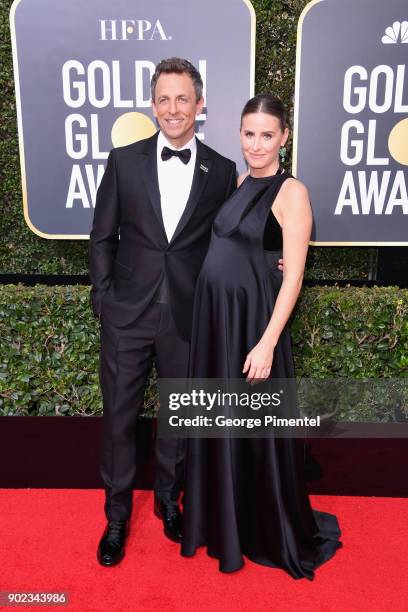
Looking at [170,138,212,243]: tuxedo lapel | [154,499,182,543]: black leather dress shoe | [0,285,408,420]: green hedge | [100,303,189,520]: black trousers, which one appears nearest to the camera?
[170,138,212,243]: tuxedo lapel

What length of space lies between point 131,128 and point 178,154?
1.15 meters

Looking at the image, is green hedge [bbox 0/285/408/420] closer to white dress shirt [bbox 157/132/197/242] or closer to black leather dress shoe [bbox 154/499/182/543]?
black leather dress shoe [bbox 154/499/182/543]

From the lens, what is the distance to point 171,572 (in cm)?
259

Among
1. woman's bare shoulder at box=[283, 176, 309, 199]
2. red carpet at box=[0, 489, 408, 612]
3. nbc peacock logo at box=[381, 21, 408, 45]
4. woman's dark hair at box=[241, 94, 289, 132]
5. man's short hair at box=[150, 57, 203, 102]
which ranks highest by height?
nbc peacock logo at box=[381, 21, 408, 45]

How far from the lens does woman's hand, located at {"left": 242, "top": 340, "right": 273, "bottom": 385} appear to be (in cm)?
228

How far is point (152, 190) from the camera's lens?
2482mm

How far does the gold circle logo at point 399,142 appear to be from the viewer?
343 cm

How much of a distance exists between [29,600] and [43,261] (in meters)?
2.61

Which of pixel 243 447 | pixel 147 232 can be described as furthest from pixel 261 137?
pixel 243 447

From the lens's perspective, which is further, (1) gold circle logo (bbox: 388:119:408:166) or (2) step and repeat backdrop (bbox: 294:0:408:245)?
(1) gold circle logo (bbox: 388:119:408:166)

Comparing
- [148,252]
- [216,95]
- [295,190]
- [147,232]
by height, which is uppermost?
[216,95]

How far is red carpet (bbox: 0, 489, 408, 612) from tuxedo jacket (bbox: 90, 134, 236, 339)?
1225 mm

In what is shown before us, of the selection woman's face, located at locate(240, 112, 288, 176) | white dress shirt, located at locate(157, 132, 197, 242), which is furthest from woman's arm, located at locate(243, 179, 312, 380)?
white dress shirt, located at locate(157, 132, 197, 242)

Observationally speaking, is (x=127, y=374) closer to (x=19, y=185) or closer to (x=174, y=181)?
(x=174, y=181)
